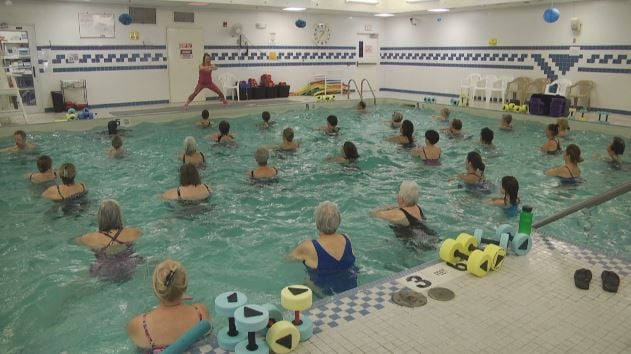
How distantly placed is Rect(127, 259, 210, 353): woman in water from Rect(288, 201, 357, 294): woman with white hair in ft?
4.68

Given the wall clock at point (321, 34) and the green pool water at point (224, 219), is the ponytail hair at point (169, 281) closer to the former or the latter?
the green pool water at point (224, 219)

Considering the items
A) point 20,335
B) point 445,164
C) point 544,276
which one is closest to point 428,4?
point 445,164

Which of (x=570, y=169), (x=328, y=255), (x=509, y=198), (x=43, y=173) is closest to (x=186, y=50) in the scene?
(x=43, y=173)

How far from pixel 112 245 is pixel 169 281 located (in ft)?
7.34

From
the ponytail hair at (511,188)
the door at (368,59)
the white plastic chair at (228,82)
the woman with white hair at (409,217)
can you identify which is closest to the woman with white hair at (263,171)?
the woman with white hair at (409,217)

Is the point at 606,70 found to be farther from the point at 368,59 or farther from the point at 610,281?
the point at 610,281

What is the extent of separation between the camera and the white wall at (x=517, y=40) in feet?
45.4

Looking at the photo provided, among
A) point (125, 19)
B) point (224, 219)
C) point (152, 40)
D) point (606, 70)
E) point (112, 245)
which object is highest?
point (125, 19)

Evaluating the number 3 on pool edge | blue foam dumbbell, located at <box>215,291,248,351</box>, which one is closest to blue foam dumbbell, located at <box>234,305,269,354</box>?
blue foam dumbbell, located at <box>215,291,248,351</box>

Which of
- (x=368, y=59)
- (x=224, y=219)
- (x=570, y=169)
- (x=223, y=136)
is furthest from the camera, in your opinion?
(x=368, y=59)

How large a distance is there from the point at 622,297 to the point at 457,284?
111 centimetres

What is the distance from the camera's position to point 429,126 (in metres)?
13.2

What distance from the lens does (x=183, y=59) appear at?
16.5 m

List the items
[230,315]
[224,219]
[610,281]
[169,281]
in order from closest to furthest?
1. [230,315]
2. [169,281]
3. [610,281]
4. [224,219]
